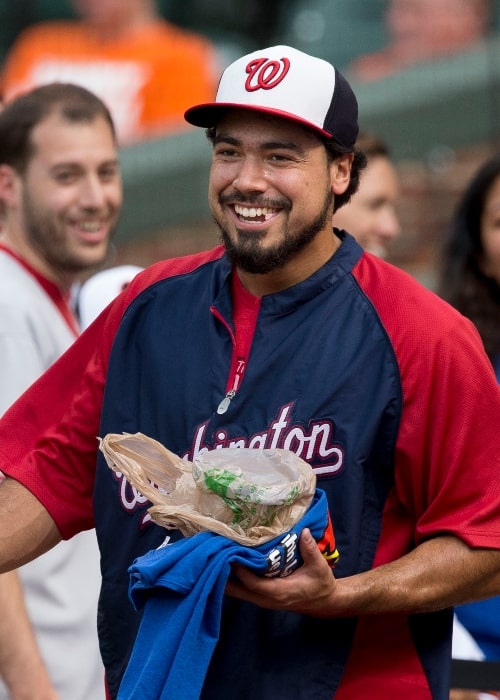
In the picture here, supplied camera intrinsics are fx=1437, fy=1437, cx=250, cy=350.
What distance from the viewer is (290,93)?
9.92 feet

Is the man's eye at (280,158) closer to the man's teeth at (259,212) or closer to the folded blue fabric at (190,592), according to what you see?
the man's teeth at (259,212)

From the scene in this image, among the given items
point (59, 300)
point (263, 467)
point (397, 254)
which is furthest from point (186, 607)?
point (397, 254)

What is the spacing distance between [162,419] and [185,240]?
5279mm

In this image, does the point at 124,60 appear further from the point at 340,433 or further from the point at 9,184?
the point at 340,433

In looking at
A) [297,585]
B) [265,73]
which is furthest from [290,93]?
[297,585]

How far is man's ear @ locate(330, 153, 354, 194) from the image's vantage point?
3.17 m

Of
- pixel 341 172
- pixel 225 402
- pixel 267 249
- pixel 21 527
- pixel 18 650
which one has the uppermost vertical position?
pixel 341 172

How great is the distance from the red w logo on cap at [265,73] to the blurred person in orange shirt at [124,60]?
526 cm

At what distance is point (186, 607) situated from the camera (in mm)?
2711

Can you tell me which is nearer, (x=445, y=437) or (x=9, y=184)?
(x=445, y=437)

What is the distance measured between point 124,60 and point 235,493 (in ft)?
19.7

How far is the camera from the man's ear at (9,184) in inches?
184

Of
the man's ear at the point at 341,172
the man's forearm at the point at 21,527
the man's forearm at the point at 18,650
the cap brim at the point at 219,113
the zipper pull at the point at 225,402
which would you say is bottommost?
the man's forearm at the point at 18,650

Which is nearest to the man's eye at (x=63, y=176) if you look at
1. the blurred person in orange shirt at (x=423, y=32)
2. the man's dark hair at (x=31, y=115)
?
the man's dark hair at (x=31, y=115)
